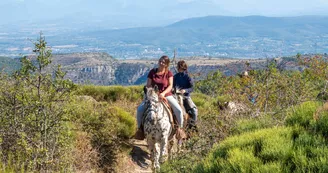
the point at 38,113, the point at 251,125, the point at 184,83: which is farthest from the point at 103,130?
the point at 251,125

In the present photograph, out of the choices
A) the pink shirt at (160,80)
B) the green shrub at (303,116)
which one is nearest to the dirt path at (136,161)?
the pink shirt at (160,80)

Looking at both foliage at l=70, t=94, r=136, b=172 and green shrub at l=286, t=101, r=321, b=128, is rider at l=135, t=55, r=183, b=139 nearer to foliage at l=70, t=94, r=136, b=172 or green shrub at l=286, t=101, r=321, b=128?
foliage at l=70, t=94, r=136, b=172

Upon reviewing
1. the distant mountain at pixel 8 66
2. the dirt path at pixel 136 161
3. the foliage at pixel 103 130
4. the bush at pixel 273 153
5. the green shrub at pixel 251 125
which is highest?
the distant mountain at pixel 8 66

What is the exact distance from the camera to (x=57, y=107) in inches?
261

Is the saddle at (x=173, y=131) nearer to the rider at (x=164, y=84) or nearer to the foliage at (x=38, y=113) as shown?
the rider at (x=164, y=84)

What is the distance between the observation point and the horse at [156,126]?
885cm

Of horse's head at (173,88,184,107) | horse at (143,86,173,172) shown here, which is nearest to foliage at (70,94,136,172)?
horse at (143,86,173,172)

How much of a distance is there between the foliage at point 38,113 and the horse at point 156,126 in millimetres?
2523

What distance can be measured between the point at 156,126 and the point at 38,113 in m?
3.35

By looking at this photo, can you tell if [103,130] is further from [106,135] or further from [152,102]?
[152,102]

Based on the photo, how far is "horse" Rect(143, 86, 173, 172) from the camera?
885 cm

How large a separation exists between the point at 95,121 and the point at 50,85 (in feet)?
11.1

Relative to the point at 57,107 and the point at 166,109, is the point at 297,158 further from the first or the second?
the point at 166,109

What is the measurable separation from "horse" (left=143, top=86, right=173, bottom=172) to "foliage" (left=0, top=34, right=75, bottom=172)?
2523mm
